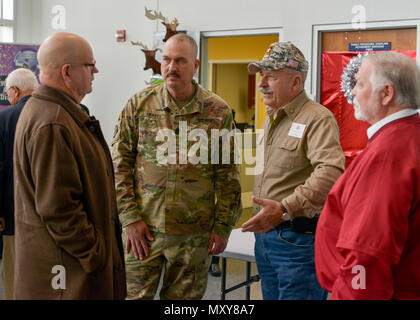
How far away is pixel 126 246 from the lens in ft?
7.88

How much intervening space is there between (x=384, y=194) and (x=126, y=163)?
137 centimetres

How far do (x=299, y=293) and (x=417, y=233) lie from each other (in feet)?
3.07

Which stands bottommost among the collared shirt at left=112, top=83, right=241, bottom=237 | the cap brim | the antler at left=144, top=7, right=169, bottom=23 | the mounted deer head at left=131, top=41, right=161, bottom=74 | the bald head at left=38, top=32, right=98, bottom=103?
the collared shirt at left=112, top=83, right=241, bottom=237

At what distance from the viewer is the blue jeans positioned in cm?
223

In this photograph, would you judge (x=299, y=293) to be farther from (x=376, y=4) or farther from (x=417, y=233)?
(x=376, y=4)

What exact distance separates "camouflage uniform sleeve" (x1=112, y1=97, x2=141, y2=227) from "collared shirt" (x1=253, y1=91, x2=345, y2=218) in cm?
60

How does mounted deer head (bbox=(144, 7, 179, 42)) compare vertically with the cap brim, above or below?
above

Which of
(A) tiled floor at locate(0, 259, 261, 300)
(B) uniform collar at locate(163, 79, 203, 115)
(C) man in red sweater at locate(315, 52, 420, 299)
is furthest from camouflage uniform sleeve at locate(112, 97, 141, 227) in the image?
(A) tiled floor at locate(0, 259, 261, 300)

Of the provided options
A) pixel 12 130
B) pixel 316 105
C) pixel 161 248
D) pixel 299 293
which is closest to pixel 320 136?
pixel 316 105

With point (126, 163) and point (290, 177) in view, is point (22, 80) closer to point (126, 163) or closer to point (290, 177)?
point (126, 163)

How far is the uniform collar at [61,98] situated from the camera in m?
1.79

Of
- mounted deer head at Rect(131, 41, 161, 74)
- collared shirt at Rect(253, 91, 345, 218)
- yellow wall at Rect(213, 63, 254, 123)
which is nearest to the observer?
collared shirt at Rect(253, 91, 345, 218)

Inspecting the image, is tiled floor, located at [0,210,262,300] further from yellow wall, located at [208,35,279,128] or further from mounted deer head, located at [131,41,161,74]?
yellow wall, located at [208,35,279,128]

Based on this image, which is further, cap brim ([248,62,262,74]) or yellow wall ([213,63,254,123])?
yellow wall ([213,63,254,123])
